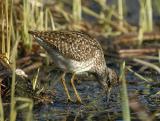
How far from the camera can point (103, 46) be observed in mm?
10297

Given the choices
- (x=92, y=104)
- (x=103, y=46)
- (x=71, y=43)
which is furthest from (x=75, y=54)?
(x=103, y=46)

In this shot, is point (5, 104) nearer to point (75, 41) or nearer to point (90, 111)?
point (90, 111)

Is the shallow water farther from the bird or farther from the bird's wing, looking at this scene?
the bird's wing

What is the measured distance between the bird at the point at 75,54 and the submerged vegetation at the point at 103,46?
0.81ft

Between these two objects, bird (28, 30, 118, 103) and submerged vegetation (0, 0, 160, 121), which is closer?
submerged vegetation (0, 0, 160, 121)

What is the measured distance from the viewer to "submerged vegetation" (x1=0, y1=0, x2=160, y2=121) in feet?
22.1

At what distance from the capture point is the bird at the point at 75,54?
25.1ft

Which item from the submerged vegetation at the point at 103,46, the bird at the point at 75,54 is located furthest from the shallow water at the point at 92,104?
the bird at the point at 75,54

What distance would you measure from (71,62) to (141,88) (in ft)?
3.54

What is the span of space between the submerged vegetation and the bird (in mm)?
247

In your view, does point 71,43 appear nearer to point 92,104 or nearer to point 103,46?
point 92,104

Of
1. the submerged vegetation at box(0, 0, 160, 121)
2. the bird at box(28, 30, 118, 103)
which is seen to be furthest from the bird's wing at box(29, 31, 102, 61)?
the submerged vegetation at box(0, 0, 160, 121)

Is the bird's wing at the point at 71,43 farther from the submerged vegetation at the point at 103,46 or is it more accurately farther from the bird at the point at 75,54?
the submerged vegetation at the point at 103,46

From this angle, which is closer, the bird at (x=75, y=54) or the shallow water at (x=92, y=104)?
the shallow water at (x=92, y=104)
